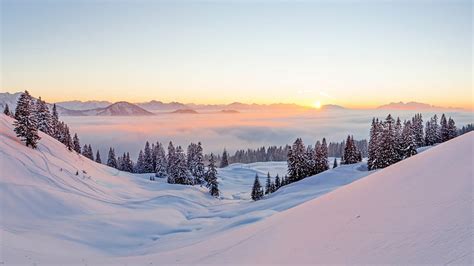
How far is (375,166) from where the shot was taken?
53.3 meters

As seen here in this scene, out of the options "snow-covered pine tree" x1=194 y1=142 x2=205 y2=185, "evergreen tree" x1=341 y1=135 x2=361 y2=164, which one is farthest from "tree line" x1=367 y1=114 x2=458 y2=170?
"snow-covered pine tree" x1=194 y1=142 x2=205 y2=185

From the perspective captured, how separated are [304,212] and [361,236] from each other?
5654mm

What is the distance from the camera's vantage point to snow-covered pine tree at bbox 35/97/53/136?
214 feet

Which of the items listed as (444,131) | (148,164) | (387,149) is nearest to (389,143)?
→ (387,149)

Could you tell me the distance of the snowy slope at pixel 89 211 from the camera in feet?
69.5

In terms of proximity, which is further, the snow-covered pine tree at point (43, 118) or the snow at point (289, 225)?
the snow-covered pine tree at point (43, 118)

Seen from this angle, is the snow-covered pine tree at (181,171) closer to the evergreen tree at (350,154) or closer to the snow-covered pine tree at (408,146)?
the evergreen tree at (350,154)

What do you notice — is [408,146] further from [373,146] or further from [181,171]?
[181,171]

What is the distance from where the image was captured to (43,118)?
67.1m

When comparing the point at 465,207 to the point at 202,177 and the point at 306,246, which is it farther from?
the point at 202,177

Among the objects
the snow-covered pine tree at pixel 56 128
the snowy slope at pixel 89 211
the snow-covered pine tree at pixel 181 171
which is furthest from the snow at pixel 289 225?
the snow-covered pine tree at pixel 56 128

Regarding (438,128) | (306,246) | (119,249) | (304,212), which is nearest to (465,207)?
(306,246)

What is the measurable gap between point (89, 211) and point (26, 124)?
22.4 m

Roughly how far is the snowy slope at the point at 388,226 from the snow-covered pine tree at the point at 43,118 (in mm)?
62084
